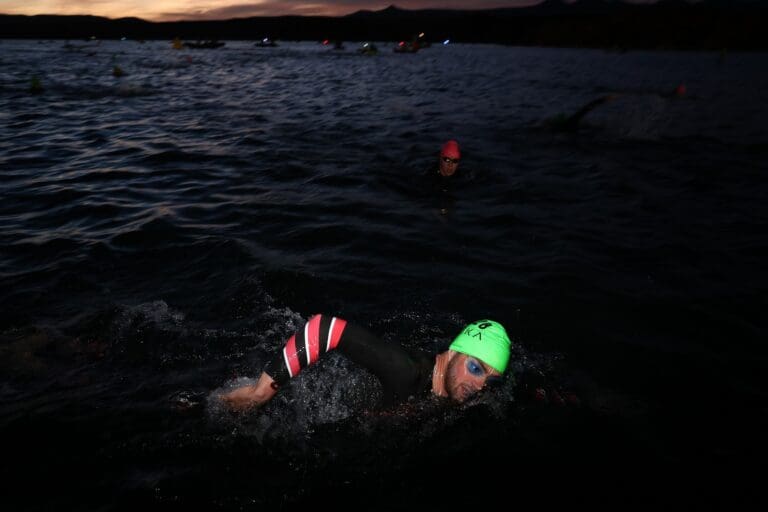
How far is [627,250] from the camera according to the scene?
21.8ft

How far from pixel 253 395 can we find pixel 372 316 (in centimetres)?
205

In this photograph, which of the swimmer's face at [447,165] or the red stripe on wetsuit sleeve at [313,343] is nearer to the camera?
the red stripe on wetsuit sleeve at [313,343]

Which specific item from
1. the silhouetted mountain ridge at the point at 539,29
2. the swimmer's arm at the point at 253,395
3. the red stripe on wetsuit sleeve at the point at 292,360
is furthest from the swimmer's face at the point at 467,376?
the silhouetted mountain ridge at the point at 539,29

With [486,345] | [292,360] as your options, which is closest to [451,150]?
[486,345]

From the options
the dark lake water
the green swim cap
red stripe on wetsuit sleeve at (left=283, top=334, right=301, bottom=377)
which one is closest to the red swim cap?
the dark lake water

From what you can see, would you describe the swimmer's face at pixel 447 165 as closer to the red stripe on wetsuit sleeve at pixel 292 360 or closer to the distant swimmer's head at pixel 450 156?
the distant swimmer's head at pixel 450 156

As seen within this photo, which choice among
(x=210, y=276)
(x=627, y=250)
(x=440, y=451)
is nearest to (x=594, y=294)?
(x=627, y=250)

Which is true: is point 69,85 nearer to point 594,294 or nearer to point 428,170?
point 428,170

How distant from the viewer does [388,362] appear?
11.1 ft

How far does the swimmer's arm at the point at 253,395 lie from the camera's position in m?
3.42

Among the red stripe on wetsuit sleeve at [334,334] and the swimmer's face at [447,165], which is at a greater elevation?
the swimmer's face at [447,165]

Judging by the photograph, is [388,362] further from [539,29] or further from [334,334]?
[539,29]

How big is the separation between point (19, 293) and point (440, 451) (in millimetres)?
5466

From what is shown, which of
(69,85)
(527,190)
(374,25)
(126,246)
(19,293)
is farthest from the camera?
(374,25)
